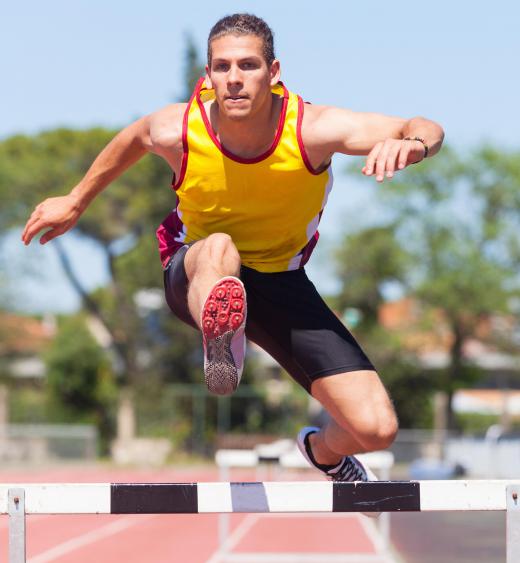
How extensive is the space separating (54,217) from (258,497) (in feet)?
5.52

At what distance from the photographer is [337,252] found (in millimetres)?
43438

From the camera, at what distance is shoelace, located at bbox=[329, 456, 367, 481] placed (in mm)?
5051

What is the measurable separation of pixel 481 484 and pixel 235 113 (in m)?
1.64

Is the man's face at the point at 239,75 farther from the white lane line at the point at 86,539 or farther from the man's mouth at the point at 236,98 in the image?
the white lane line at the point at 86,539

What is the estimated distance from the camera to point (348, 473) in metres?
5.06

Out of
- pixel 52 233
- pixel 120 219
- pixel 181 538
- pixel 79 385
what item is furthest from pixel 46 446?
pixel 52 233

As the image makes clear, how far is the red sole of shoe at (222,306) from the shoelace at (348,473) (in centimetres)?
132

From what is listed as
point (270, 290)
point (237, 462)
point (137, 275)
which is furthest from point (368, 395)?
point (137, 275)

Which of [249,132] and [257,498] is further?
[249,132]

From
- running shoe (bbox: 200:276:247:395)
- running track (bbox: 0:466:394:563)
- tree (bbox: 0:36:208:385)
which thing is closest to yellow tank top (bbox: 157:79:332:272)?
running shoe (bbox: 200:276:247:395)

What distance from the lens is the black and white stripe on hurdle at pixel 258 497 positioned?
3.54 meters

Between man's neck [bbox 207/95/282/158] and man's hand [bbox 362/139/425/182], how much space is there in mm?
587

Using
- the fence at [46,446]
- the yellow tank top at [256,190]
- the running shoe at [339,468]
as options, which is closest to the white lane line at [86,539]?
the running shoe at [339,468]

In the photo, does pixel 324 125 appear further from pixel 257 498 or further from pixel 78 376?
pixel 78 376
